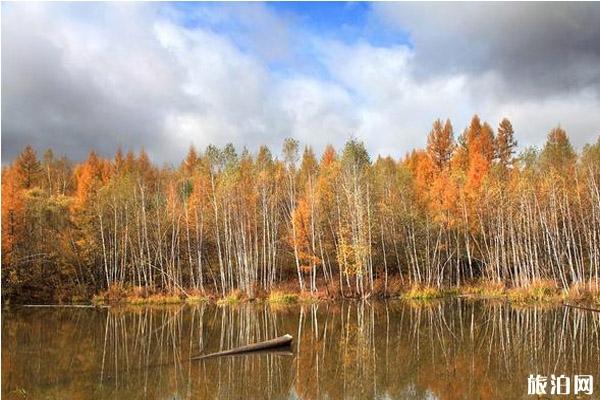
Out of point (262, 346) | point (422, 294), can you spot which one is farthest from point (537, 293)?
point (262, 346)

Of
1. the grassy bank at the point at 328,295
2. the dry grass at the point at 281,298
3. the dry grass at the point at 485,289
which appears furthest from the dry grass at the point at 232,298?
the dry grass at the point at 485,289

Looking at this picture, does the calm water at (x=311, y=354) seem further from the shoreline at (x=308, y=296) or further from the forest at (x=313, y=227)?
the forest at (x=313, y=227)

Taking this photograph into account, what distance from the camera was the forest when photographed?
41844 millimetres

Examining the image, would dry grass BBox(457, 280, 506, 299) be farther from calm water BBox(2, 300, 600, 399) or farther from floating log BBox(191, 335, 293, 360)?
floating log BBox(191, 335, 293, 360)

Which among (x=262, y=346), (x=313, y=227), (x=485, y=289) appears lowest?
(x=485, y=289)

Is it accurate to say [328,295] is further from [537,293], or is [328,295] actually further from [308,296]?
[537,293]

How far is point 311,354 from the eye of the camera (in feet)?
64.9

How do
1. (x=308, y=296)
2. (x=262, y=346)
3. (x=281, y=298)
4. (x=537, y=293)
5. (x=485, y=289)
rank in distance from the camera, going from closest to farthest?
1. (x=262, y=346)
2. (x=537, y=293)
3. (x=281, y=298)
4. (x=308, y=296)
5. (x=485, y=289)

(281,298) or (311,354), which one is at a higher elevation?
(311,354)

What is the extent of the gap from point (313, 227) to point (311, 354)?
2479cm

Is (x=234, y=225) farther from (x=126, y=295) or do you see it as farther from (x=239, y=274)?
(x=126, y=295)

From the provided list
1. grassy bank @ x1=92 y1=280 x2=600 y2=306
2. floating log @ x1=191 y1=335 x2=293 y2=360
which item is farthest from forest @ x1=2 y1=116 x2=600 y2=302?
floating log @ x1=191 y1=335 x2=293 y2=360

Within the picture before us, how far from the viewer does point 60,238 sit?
47.5m

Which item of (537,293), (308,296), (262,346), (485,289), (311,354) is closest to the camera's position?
(311,354)
